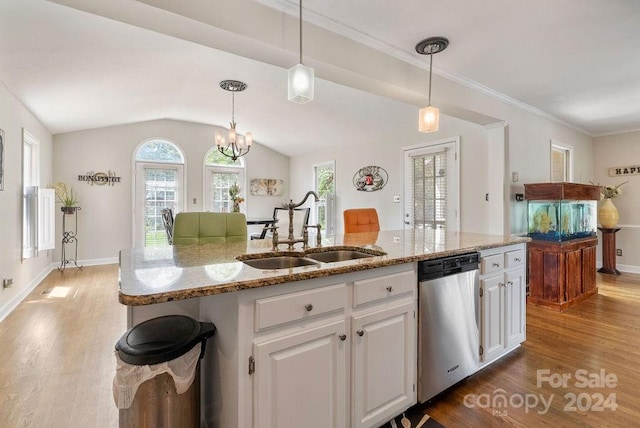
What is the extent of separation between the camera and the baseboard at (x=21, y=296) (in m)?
3.24

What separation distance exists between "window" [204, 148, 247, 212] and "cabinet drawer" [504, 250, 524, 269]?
571cm

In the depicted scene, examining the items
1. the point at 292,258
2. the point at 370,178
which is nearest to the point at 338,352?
the point at 292,258

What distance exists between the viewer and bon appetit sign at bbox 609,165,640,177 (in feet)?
16.9

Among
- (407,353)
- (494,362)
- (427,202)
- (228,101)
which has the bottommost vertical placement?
(494,362)

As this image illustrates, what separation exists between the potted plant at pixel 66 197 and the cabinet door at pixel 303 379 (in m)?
5.80

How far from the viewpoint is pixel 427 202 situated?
190 inches

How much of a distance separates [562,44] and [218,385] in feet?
11.3

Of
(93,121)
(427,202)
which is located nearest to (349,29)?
(427,202)

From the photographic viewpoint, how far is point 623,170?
17.4 feet

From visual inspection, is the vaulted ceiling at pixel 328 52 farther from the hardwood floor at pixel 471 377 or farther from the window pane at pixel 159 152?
the hardwood floor at pixel 471 377

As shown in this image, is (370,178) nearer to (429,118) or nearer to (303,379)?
(429,118)

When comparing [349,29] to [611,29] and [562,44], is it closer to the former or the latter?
[562,44]

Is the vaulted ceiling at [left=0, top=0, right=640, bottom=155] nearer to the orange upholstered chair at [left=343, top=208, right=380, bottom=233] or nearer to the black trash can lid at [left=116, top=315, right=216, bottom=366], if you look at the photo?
the orange upholstered chair at [left=343, top=208, right=380, bottom=233]

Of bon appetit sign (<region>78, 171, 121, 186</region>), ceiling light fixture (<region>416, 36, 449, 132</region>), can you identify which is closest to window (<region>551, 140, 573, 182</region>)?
ceiling light fixture (<region>416, 36, 449, 132</region>)
